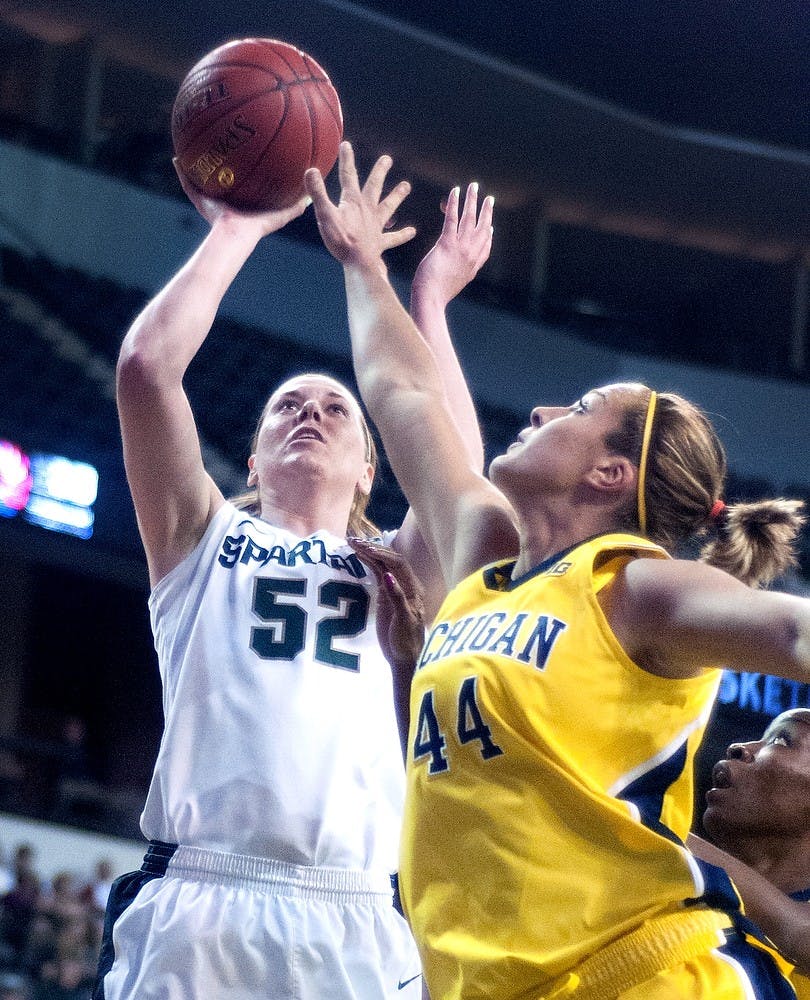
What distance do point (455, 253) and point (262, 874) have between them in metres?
1.42

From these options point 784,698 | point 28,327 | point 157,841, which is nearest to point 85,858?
point 28,327

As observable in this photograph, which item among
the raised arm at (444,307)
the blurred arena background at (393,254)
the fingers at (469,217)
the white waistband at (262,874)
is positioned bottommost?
the white waistband at (262,874)

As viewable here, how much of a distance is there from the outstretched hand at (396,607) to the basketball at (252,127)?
85 centimetres

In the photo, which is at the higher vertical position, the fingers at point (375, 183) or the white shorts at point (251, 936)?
the fingers at point (375, 183)

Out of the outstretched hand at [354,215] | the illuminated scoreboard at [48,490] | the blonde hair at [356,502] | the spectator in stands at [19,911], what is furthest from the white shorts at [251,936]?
the illuminated scoreboard at [48,490]

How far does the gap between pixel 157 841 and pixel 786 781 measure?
1252 mm

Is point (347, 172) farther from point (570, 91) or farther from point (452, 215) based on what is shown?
point (570, 91)

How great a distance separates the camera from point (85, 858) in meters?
10.2

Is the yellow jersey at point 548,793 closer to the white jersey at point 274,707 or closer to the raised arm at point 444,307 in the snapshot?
the white jersey at point 274,707

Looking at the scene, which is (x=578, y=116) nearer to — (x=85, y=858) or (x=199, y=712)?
(x=85, y=858)

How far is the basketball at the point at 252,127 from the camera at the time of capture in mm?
3203

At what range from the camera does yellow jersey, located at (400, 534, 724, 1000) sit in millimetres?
1931

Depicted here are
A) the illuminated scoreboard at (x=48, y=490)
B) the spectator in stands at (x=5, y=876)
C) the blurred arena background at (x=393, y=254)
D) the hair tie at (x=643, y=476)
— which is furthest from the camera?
Result: the blurred arena background at (x=393, y=254)

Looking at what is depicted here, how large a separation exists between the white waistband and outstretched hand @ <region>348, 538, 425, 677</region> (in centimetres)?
44
